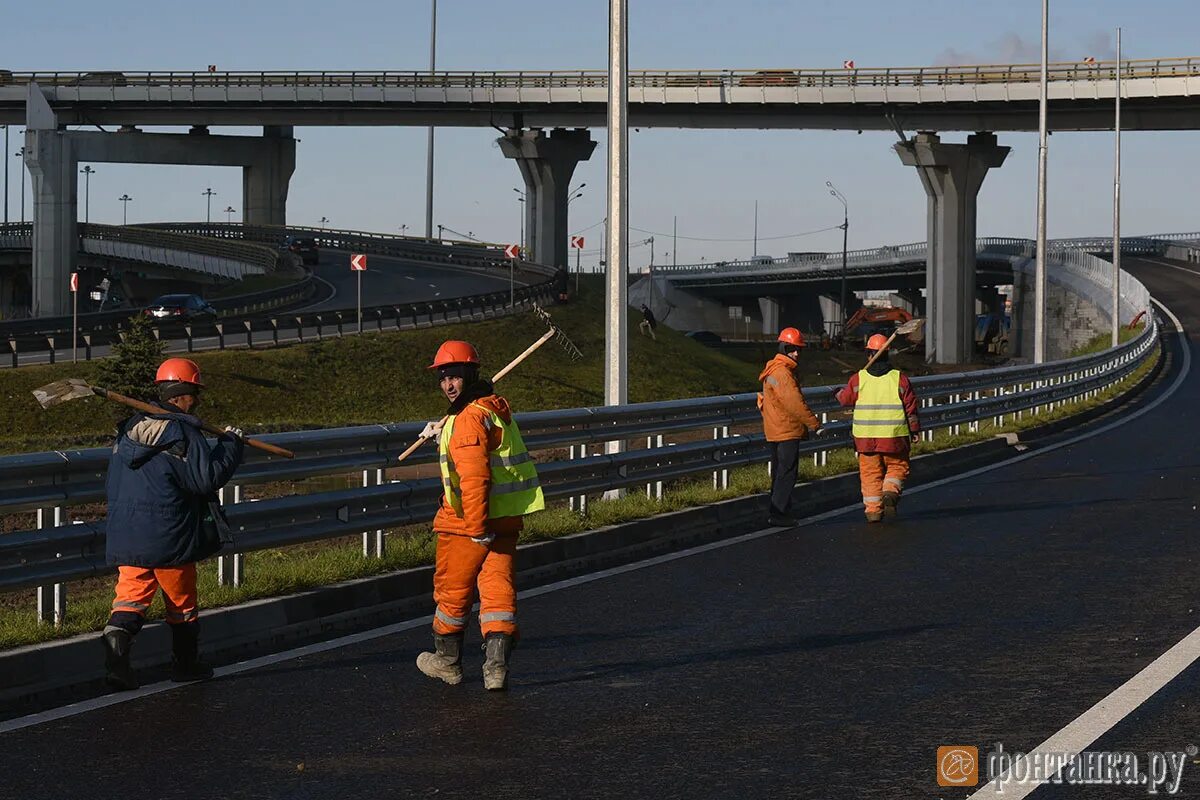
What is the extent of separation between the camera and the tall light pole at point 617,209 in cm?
1767

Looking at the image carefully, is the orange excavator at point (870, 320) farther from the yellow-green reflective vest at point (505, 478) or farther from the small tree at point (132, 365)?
the yellow-green reflective vest at point (505, 478)

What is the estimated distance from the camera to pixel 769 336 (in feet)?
480

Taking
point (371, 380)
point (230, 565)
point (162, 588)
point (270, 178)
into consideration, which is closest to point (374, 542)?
point (230, 565)

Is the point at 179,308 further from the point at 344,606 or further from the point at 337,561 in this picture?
the point at 344,606

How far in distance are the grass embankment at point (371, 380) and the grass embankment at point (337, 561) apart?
23.8 metres

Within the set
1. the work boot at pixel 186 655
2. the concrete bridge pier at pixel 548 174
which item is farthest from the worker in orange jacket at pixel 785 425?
the concrete bridge pier at pixel 548 174

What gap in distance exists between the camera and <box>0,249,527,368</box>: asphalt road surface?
5412 centimetres

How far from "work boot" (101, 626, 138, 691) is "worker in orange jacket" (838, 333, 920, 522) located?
30.1 feet

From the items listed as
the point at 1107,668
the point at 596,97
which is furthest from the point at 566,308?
the point at 1107,668

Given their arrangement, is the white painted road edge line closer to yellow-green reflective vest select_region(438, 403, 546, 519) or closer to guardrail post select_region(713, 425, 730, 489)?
guardrail post select_region(713, 425, 730, 489)

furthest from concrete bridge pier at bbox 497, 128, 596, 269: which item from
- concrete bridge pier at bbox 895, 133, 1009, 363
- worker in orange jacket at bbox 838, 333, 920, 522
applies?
worker in orange jacket at bbox 838, 333, 920, 522

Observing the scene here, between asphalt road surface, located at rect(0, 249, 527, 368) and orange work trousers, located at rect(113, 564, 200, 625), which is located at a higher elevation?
asphalt road surface, located at rect(0, 249, 527, 368)

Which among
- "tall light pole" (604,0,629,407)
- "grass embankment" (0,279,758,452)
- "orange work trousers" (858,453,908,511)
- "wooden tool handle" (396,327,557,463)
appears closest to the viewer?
"wooden tool handle" (396,327,557,463)

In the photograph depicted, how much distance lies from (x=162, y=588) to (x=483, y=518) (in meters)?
1.63
